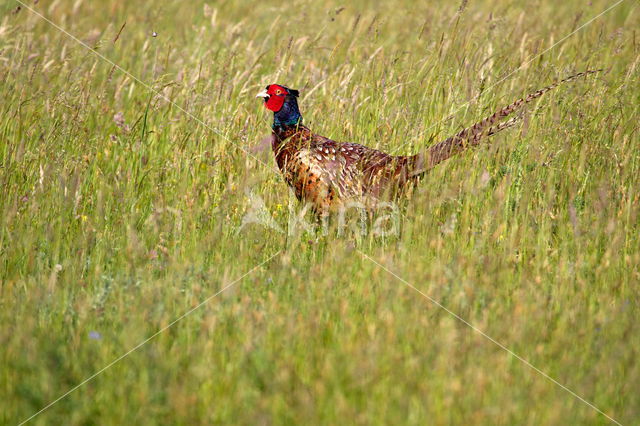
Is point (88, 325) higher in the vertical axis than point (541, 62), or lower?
lower

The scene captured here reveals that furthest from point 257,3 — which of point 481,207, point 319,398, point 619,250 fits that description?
point 319,398

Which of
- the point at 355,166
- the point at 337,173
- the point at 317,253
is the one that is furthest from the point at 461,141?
the point at 317,253

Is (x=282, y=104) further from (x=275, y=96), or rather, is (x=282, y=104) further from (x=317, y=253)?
(x=317, y=253)

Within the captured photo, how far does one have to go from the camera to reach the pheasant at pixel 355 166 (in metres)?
4.55

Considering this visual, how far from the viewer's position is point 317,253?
4.09m

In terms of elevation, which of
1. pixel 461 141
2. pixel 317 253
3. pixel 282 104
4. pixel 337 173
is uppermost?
pixel 282 104

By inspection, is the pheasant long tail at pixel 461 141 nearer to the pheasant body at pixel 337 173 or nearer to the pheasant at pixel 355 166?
the pheasant at pixel 355 166

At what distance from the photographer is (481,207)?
4.39 meters

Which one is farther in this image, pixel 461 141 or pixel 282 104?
pixel 282 104

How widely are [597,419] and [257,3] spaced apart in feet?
24.9

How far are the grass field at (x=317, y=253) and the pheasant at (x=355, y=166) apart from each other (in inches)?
5.6

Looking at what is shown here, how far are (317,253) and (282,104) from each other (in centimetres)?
130

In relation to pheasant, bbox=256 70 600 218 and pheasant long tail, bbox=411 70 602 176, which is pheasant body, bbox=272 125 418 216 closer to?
pheasant, bbox=256 70 600 218

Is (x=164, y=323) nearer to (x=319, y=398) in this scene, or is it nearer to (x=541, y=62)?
(x=319, y=398)
